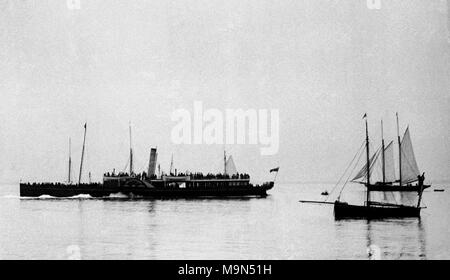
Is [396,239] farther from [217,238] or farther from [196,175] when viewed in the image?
[196,175]

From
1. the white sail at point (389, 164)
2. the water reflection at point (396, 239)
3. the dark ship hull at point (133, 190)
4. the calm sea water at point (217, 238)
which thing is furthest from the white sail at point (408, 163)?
the water reflection at point (396, 239)

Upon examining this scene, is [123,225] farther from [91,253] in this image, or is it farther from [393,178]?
[393,178]

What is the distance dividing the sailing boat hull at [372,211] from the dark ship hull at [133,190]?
2893 cm

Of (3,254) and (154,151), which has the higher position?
(154,151)

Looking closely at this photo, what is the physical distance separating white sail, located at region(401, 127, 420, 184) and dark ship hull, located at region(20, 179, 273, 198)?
17.9 meters

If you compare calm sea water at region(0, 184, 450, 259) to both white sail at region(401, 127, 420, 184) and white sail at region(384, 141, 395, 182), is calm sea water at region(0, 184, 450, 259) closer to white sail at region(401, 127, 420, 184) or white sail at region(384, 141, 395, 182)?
white sail at region(401, 127, 420, 184)

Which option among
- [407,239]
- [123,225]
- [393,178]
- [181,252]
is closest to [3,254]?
[181,252]

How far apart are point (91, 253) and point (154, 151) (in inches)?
1810

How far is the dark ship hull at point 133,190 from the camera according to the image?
6294 cm

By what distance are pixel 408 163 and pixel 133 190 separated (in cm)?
3192

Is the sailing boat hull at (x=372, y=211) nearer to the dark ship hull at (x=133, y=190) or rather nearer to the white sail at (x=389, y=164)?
the white sail at (x=389, y=164)

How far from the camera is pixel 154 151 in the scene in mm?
66812

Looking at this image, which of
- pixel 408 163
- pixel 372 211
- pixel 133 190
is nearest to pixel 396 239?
pixel 372 211
